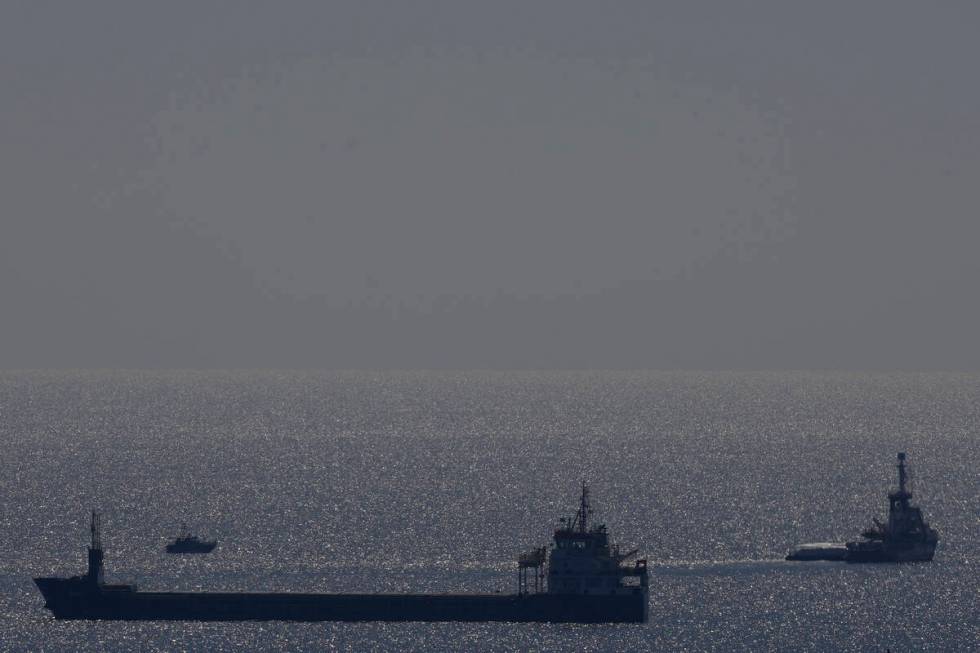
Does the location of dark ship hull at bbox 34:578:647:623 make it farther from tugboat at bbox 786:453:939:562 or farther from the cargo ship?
tugboat at bbox 786:453:939:562

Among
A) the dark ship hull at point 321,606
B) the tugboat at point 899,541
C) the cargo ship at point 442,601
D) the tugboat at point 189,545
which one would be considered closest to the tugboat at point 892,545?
the tugboat at point 899,541

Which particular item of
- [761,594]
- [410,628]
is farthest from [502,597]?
[761,594]

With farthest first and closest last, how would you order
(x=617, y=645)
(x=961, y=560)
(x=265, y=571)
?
(x=961, y=560), (x=265, y=571), (x=617, y=645)

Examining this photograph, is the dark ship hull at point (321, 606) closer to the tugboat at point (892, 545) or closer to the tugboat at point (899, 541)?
the tugboat at point (892, 545)

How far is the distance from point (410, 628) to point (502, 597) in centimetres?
511

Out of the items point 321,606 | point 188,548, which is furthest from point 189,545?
point 321,606

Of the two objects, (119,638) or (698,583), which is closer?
(119,638)

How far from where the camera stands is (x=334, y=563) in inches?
5728

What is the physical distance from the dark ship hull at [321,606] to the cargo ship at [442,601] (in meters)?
0.05

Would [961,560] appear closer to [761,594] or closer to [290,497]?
[761,594]

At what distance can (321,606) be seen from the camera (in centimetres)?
12375

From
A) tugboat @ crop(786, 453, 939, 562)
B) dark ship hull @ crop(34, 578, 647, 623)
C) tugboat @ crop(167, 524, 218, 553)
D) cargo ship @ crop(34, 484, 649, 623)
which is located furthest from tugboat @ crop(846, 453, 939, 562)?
tugboat @ crop(167, 524, 218, 553)

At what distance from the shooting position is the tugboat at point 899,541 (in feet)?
497

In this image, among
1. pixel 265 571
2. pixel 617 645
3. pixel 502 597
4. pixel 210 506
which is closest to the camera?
pixel 617 645
